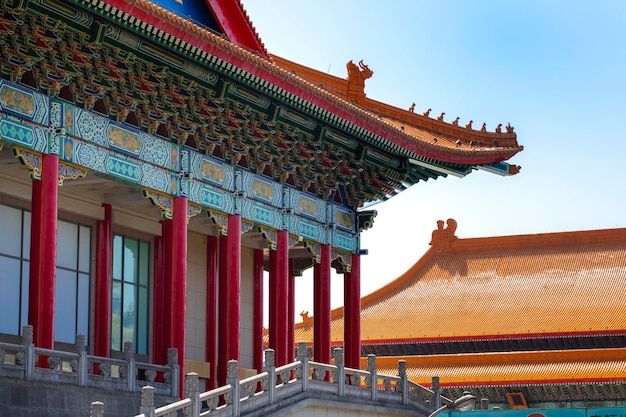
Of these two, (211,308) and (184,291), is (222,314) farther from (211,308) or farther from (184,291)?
(184,291)

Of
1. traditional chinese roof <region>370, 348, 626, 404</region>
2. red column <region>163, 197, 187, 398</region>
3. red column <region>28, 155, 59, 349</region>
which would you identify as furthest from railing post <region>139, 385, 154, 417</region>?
traditional chinese roof <region>370, 348, 626, 404</region>

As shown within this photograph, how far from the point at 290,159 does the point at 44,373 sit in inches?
328

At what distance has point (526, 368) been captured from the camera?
116ft

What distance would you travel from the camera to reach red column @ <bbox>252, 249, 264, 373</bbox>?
90.0ft

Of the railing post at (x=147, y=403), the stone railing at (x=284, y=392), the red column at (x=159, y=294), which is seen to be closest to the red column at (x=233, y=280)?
the red column at (x=159, y=294)

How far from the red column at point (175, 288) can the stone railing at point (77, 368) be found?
27.5 inches

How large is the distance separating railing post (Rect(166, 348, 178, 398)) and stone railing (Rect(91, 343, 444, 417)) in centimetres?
55

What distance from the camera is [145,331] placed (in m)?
24.7

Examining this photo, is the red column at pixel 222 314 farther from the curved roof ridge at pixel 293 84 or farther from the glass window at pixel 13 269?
the glass window at pixel 13 269

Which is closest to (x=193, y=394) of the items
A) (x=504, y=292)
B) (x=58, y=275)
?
(x=58, y=275)

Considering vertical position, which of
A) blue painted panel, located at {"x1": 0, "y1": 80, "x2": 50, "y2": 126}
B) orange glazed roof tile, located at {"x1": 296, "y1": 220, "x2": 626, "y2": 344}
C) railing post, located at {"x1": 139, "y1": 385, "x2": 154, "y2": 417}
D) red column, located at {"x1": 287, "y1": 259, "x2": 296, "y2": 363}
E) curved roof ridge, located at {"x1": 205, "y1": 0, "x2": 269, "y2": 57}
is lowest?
railing post, located at {"x1": 139, "y1": 385, "x2": 154, "y2": 417}

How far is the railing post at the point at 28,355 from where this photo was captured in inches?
707

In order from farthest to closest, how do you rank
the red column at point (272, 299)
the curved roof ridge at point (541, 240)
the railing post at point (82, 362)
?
the curved roof ridge at point (541, 240) < the red column at point (272, 299) < the railing post at point (82, 362)

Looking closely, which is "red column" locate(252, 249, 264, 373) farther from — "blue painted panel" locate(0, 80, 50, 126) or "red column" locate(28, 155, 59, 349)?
"blue painted panel" locate(0, 80, 50, 126)
